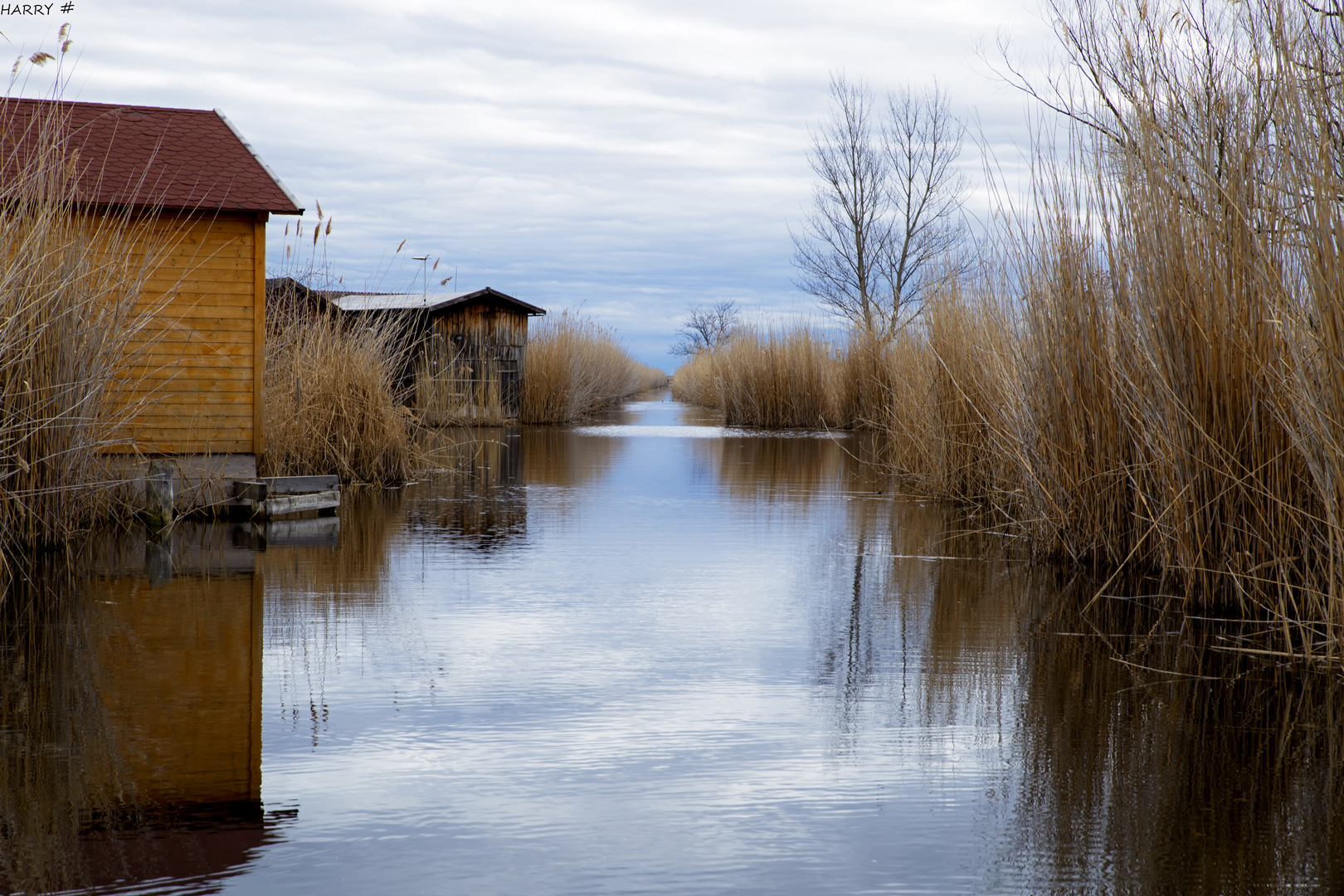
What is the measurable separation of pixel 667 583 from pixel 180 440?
4.68 m

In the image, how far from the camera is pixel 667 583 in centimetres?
577

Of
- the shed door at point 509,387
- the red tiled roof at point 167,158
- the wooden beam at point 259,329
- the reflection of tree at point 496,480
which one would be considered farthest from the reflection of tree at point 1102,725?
the shed door at point 509,387

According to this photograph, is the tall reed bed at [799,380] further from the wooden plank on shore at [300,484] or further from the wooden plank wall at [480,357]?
the wooden plank on shore at [300,484]

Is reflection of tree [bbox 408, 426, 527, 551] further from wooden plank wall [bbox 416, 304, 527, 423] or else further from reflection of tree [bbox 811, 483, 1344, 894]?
wooden plank wall [bbox 416, 304, 527, 423]

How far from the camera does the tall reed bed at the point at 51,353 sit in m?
5.70

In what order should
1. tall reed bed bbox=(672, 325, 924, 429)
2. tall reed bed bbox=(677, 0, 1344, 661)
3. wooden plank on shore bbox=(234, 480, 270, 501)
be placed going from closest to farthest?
tall reed bed bbox=(677, 0, 1344, 661), wooden plank on shore bbox=(234, 480, 270, 501), tall reed bed bbox=(672, 325, 924, 429)

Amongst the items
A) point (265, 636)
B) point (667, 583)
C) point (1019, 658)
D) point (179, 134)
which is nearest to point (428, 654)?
point (265, 636)

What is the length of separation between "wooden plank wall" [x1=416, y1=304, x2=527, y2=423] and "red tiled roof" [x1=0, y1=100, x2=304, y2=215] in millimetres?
10637

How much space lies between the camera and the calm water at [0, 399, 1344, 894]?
8.32 feet

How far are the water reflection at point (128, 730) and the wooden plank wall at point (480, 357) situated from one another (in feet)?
50.6

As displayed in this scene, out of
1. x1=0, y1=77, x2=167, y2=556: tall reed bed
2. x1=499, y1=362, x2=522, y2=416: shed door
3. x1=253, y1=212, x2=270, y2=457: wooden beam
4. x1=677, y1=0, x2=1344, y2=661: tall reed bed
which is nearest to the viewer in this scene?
x1=677, y1=0, x2=1344, y2=661: tall reed bed

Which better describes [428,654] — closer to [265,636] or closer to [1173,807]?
[265,636]

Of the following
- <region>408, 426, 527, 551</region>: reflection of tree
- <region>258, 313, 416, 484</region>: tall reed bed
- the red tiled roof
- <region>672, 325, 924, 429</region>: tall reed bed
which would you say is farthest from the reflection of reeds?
<region>672, 325, 924, 429</region>: tall reed bed

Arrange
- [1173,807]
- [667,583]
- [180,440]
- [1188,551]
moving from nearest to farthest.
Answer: [1173,807], [1188,551], [667,583], [180,440]
